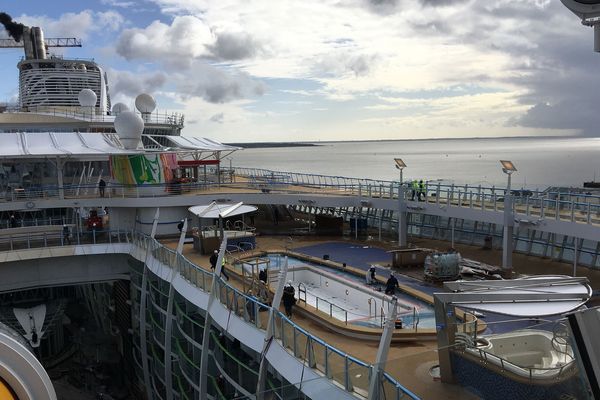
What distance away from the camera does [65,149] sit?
87.6ft

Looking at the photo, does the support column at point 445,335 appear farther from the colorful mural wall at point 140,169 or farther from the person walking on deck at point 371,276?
the colorful mural wall at point 140,169

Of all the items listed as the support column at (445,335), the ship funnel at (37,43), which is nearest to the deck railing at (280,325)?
the support column at (445,335)

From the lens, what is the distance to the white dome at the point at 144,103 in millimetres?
39531

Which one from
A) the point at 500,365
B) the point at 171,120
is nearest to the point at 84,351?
the point at 171,120

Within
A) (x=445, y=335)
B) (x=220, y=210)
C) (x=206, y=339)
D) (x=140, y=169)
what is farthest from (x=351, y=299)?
(x=140, y=169)

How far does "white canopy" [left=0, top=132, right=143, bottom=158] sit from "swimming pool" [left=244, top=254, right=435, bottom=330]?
39.0 ft

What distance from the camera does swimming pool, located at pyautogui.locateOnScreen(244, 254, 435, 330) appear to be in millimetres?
13086

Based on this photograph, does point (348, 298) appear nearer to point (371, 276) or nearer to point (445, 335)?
point (371, 276)

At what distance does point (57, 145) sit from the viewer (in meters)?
27.5

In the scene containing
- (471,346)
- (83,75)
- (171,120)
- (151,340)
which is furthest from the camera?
(83,75)

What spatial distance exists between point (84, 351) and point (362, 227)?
587 inches

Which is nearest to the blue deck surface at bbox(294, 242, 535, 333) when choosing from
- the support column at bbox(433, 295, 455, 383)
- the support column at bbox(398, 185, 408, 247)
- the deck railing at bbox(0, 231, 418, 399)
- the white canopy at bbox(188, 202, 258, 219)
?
the support column at bbox(398, 185, 408, 247)

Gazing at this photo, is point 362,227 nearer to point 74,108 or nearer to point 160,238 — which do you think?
point 160,238

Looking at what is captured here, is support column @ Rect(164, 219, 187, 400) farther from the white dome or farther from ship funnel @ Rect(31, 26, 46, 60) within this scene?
ship funnel @ Rect(31, 26, 46, 60)
